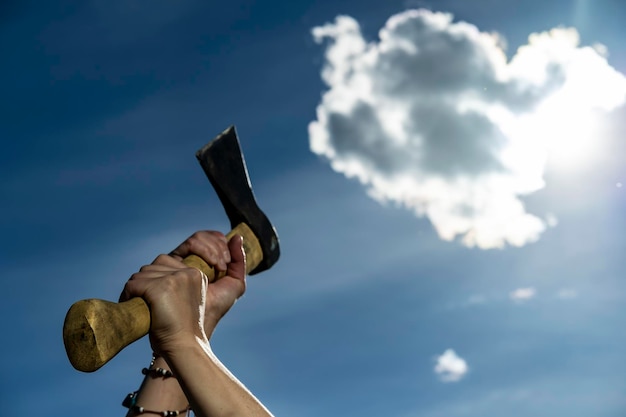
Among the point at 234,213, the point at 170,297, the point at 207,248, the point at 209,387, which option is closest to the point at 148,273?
the point at 170,297

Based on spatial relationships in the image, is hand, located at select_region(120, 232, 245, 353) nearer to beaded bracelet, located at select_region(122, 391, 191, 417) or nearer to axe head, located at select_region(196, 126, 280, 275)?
beaded bracelet, located at select_region(122, 391, 191, 417)

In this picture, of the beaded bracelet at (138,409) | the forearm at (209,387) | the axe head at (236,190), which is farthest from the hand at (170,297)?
the axe head at (236,190)

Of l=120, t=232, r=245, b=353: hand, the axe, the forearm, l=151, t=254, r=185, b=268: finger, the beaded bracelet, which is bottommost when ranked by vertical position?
the forearm

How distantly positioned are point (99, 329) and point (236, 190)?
8.16ft

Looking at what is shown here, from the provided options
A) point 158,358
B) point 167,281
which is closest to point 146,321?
point 167,281

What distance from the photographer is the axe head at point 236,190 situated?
5258 millimetres

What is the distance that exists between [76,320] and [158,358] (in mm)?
892

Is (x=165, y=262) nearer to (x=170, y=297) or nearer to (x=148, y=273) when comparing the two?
(x=148, y=273)

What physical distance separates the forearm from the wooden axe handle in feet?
0.94

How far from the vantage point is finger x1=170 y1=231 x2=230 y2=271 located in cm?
423

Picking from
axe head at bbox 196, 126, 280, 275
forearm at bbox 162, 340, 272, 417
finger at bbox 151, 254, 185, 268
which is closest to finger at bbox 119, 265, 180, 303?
finger at bbox 151, 254, 185, 268

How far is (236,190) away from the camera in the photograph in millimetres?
5488

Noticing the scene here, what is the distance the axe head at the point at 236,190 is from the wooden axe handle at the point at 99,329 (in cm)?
213

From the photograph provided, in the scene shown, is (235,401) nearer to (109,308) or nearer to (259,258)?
(109,308)
